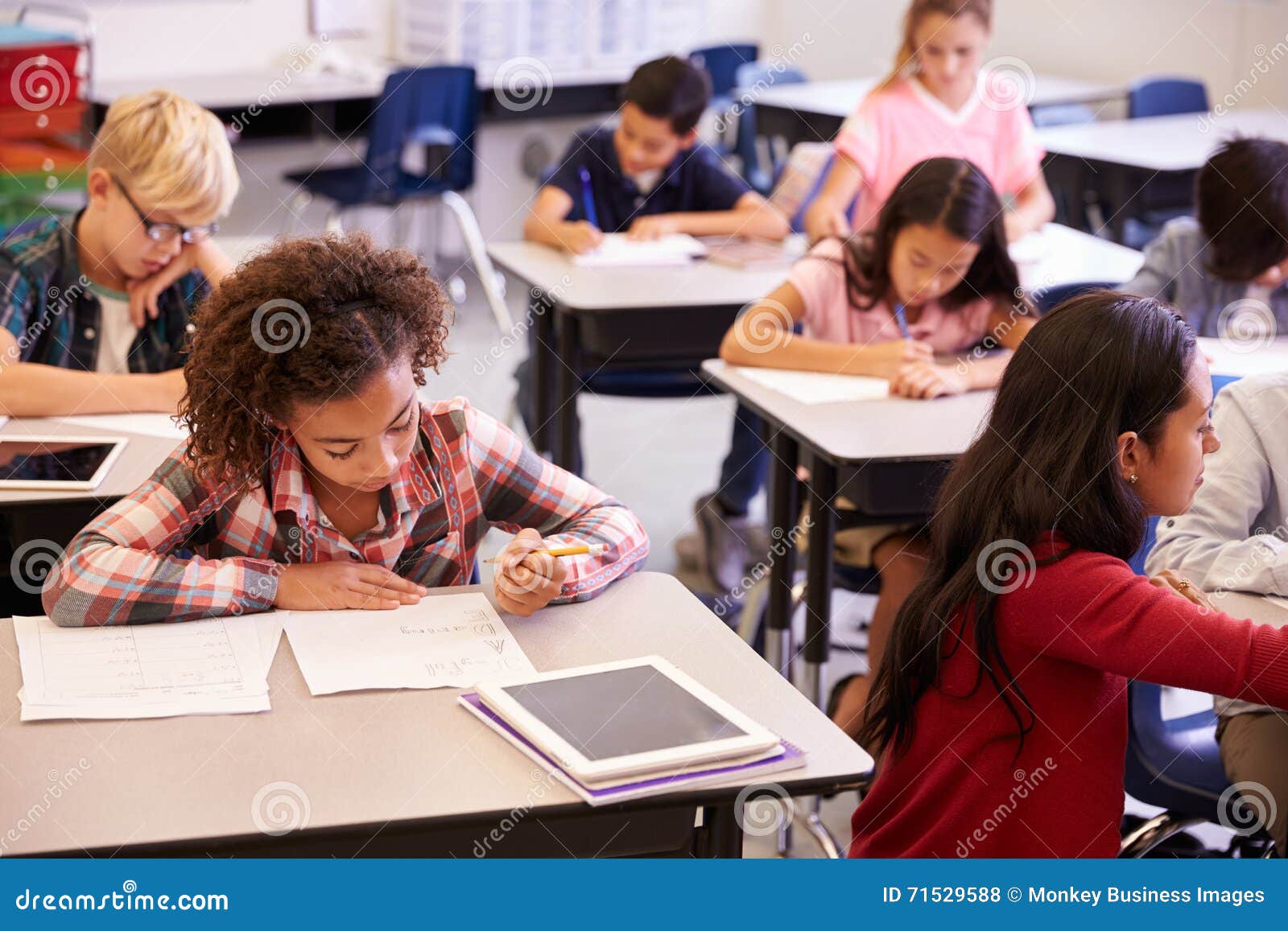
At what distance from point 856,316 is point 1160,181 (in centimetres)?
217

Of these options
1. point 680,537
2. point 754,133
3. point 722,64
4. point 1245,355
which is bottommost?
point 680,537

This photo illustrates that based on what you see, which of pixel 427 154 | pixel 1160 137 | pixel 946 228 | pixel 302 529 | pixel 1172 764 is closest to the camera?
pixel 302 529

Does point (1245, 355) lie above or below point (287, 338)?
below

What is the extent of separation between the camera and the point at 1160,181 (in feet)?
14.7

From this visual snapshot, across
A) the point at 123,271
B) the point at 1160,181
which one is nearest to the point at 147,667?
the point at 123,271

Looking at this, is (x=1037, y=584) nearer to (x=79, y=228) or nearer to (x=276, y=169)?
(x=79, y=228)

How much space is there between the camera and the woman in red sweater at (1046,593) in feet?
4.85

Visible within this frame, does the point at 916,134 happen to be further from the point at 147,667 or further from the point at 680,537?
the point at 147,667

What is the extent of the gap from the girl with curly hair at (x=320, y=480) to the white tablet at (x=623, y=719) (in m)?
0.19

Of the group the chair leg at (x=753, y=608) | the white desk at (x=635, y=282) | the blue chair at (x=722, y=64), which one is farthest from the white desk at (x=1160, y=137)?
the chair leg at (x=753, y=608)

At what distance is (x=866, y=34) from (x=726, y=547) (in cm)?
448

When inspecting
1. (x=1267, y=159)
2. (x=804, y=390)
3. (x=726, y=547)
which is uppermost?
(x=1267, y=159)

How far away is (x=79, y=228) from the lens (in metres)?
2.40
